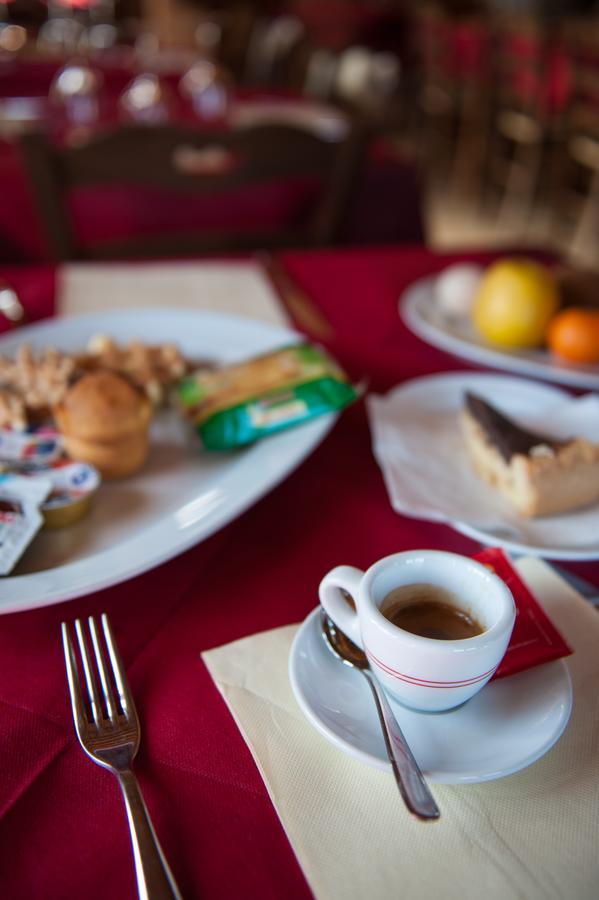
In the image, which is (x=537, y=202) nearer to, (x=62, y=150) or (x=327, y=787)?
(x=62, y=150)

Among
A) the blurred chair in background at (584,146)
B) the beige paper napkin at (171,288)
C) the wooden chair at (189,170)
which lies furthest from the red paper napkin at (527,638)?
the blurred chair in background at (584,146)

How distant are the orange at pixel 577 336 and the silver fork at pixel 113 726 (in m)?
0.58

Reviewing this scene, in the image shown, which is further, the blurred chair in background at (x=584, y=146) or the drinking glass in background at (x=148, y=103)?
the blurred chair in background at (x=584, y=146)

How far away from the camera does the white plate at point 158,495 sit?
0.46m

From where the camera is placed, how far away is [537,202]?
3734mm

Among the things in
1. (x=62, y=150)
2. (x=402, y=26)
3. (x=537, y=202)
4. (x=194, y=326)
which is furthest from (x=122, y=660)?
(x=402, y=26)

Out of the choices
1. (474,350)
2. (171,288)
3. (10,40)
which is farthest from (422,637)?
(10,40)

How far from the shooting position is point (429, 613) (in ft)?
1.33

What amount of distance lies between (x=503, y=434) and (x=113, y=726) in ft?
1.23

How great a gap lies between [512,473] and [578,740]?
8.9 inches

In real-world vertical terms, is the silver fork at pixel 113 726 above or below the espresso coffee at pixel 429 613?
below

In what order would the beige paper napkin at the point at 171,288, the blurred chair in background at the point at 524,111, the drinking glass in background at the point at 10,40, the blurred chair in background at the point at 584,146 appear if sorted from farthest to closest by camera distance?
the blurred chair in background at the point at 524,111 < the drinking glass in background at the point at 10,40 < the blurred chair in background at the point at 584,146 < the beige paper napkin at the point at 171,288

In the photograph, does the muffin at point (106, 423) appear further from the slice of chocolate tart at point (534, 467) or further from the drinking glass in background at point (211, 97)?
the drinking glass in background at point (211, 97)

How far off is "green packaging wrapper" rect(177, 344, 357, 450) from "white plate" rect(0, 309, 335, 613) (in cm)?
2
